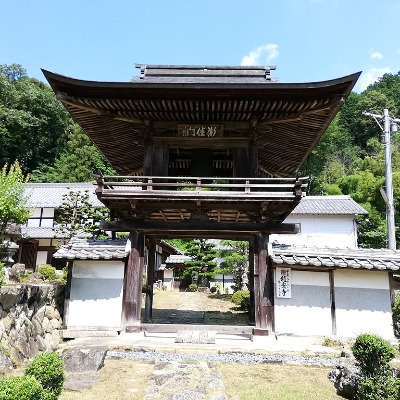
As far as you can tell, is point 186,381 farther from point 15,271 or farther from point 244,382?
point 15,271

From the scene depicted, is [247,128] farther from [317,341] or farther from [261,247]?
[317,341]

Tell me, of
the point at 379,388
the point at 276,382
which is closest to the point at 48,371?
the point at 276,382

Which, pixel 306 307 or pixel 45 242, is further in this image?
pixel 45 242

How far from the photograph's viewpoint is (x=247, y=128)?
41.7ft

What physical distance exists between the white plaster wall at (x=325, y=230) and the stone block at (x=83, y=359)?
24559 millimetres

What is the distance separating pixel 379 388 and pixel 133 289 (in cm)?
774

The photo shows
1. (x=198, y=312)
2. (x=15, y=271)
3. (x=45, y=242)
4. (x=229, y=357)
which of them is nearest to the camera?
(x=229, y=357)

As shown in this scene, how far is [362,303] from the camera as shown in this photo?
11734mm

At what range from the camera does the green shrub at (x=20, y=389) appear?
4633 millimetres

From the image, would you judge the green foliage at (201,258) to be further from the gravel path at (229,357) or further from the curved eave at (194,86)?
the curved eave at (194,86)

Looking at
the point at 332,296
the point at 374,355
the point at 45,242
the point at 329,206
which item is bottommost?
the point at 374,355

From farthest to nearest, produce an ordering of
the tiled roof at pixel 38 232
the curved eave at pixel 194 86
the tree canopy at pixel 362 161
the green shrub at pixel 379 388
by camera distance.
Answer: the tree canopy at pixel 362 161, the tiled roof at pixel 38 232, the curved eave at pixel 194 86, the green shrub at pixel 379 388

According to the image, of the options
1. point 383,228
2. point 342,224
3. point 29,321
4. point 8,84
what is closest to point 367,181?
point 383,228

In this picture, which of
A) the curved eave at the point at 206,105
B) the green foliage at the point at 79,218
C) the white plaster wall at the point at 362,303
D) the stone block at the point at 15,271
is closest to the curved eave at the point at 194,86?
the curved eave at the point at 206,105
